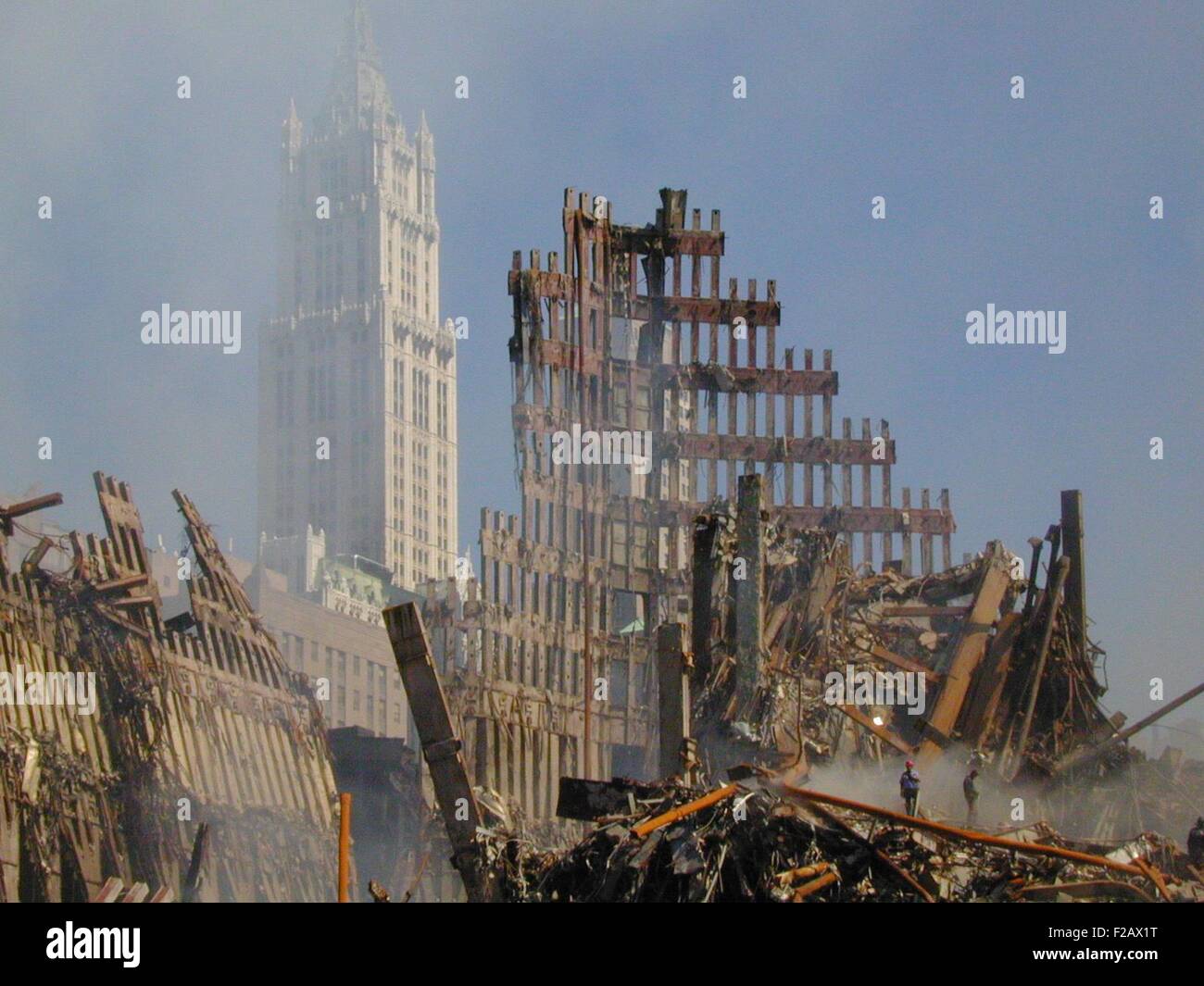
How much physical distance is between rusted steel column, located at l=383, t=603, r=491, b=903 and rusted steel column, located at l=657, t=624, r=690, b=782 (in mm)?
2297

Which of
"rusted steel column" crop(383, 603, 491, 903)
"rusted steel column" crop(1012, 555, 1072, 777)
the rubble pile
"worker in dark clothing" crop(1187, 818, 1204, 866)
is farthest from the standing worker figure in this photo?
"rusted steel column" crop(1012, 555, 1072, 777)

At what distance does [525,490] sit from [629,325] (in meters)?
5.82

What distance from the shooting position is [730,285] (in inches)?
1783

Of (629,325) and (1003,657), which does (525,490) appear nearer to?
(629,325)

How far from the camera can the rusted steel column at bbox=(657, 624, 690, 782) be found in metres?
21.5

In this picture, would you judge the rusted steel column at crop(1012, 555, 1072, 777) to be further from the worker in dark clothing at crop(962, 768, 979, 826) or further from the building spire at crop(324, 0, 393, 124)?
the building spire at crop(324, 0, 393, 124)

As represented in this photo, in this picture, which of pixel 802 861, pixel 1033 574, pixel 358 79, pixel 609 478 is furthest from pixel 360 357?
pixel 802 861

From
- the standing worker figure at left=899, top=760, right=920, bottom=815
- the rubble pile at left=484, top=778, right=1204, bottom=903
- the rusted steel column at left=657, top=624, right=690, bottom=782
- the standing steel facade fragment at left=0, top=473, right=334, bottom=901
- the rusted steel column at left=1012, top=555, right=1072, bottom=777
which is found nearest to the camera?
the rubble pile at left=484, top=778, right=1204, bottom=903

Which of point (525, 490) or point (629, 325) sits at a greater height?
point (629, 325)

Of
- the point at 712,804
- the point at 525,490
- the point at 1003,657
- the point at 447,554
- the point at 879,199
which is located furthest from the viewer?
the point at 447,554

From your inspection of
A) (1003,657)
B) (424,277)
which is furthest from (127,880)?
(424,277)

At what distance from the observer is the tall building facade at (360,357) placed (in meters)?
152
